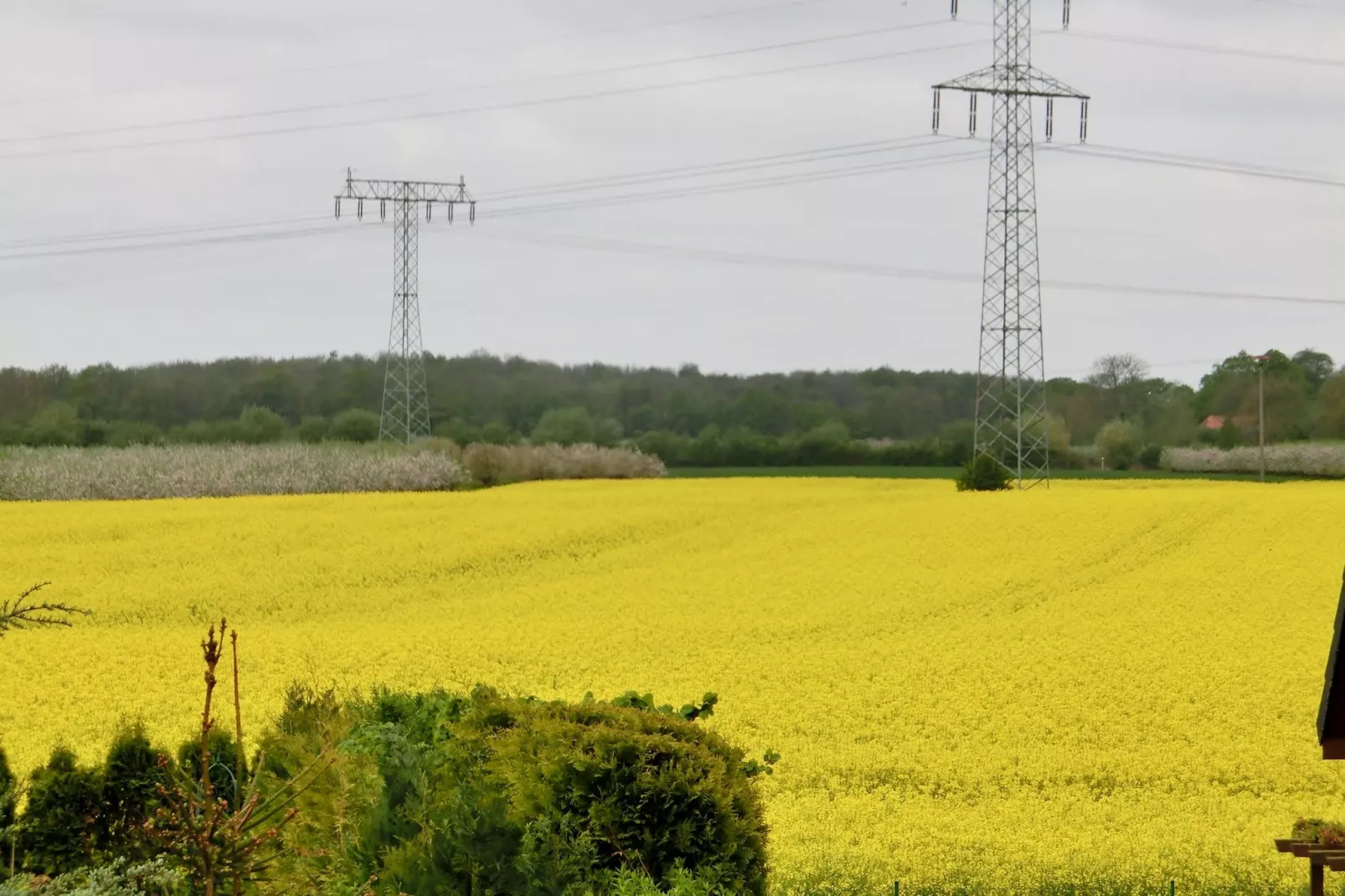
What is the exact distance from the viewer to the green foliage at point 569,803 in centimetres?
→ 668

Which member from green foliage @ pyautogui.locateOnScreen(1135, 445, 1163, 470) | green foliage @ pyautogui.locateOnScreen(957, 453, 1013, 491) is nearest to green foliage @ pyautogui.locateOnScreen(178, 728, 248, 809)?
green foliage @ pyautogui.locateOnScreen(957, 453, 1013, 491)

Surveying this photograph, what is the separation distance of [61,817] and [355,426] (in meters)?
37.2

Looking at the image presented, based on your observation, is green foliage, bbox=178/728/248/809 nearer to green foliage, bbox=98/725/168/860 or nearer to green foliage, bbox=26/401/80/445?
green foliage, bbox=98/725/168/860

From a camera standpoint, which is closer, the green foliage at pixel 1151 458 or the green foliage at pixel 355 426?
the green foliage at pixel 355 426

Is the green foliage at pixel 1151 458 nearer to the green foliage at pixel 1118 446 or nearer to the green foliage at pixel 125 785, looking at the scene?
the green foliage at pixel 1118 446

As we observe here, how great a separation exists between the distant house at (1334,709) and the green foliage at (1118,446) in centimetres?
5229

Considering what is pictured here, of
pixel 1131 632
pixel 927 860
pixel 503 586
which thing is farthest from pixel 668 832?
pixel 503 586

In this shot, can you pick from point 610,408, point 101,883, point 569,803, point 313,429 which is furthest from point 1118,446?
point 101,883

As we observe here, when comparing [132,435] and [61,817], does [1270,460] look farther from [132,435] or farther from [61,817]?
[61,817]

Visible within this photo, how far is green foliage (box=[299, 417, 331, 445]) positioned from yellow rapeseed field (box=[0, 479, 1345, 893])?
8810mm

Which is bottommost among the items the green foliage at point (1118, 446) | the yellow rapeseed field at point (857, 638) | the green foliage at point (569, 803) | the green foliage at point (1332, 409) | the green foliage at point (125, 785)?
the yellow rapeseed field at point (857, 638)

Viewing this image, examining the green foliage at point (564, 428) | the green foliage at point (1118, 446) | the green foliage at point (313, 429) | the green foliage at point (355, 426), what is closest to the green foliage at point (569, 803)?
the green foliage at point (313, 429)

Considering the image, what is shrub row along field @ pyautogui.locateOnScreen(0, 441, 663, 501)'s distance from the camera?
38906mm

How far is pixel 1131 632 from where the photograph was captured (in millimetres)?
20344
